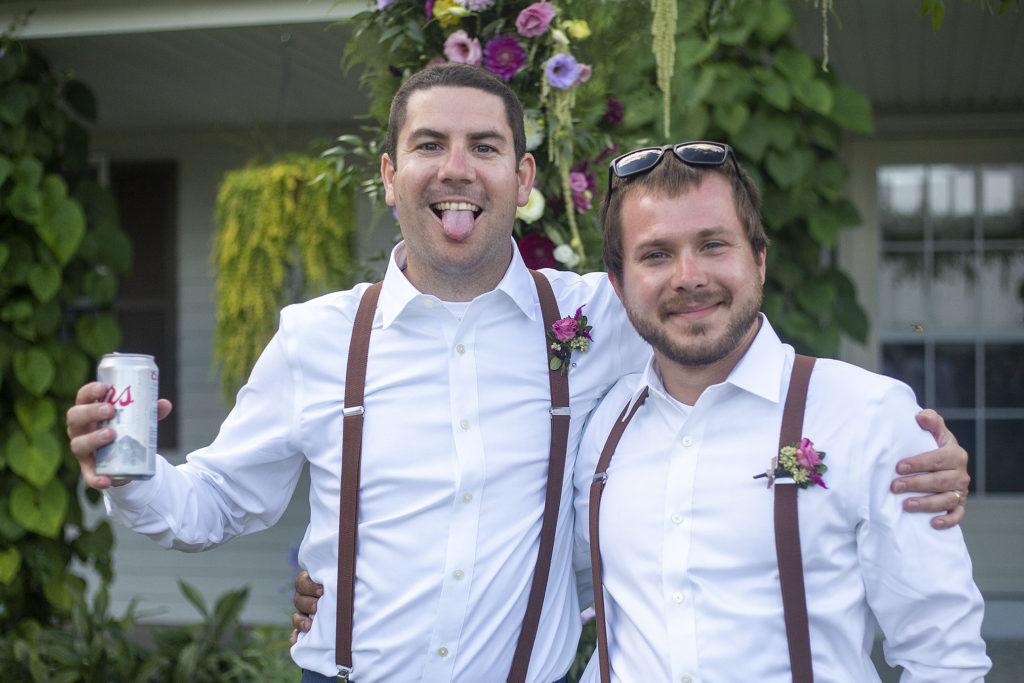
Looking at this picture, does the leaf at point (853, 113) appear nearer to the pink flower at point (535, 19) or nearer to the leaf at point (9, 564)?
the pink flower at point (535, 19)

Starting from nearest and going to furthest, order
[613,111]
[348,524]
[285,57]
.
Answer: [348,524] → [613,111] → [285,57]

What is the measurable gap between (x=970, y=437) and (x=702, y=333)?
412cm

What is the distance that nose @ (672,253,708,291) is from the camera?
1622mm

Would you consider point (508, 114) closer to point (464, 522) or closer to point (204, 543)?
point (464, 522)

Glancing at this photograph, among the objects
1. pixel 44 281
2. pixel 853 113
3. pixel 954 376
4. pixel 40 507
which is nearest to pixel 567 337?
pixel 853 113

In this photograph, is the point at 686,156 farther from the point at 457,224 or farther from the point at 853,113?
the point at 853,113

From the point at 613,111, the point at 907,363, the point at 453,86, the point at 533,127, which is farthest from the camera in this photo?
the point at 907,363

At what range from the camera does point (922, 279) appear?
202 inches

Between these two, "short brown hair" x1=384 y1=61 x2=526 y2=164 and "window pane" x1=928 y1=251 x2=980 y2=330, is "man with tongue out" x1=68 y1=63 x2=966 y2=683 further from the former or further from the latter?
"window pane" x1=928 y1=251 x2=980 y2=330

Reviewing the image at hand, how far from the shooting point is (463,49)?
242cm

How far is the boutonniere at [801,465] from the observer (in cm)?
149

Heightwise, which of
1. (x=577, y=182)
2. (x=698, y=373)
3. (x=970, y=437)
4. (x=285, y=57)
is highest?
(x=285, y=57)

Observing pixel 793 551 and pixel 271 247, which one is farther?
pixel 271 247

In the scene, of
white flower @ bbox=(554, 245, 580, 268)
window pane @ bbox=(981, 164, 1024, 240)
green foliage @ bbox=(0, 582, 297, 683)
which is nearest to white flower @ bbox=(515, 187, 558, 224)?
white flower @ bbox=(554, 245, 580, 268)
